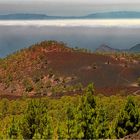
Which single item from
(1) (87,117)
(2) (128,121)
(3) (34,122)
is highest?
(1) (87,117)

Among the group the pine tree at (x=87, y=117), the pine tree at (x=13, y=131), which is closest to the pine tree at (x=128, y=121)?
the pine tree at (x=87, y=117)

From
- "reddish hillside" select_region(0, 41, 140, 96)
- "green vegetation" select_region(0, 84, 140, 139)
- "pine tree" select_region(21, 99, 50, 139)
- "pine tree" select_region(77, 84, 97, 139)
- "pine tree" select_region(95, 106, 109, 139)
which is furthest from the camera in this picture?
"reddish hillside" select_region(0, 41, 140, 96)

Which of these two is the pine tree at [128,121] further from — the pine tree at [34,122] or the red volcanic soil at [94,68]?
the red volcanic soil at [94,68]

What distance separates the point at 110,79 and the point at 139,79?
13.2 metres

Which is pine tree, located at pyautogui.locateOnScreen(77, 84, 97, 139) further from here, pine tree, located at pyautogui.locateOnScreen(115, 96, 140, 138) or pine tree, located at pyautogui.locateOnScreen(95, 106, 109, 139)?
pine tree, located at pyautogui.locateOnScreen(115, 96, 140, 138)

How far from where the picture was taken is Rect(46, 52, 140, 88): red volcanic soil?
16162 cm

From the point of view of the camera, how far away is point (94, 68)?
170 meters

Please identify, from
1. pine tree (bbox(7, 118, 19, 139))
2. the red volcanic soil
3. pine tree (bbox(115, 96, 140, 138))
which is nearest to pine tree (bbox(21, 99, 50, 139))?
pine tree (bbox(7, 118, 19, 139))

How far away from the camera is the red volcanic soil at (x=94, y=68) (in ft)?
530

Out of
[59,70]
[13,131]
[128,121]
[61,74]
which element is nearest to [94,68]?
[59,70]

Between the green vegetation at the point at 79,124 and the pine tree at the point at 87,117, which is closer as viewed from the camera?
the green vegetation at the point at 79,124

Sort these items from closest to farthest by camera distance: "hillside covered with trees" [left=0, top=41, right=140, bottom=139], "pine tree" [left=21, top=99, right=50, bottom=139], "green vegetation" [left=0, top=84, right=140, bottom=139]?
"green vegetation" [left=0, top=84, right=140, bottom=139]
"pine tree" [left=21, top=99, right=50, bottom=139]
"hillside covered with trees" [left=0, top=41, right=140, bottom=139]

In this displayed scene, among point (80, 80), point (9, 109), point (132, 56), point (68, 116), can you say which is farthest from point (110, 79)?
point (68, 116)

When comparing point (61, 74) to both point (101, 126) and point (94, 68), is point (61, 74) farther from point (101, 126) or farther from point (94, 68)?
point (101, 126)
